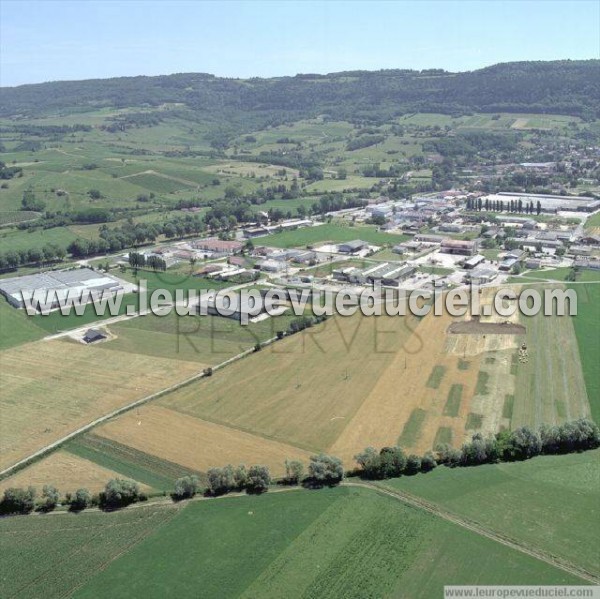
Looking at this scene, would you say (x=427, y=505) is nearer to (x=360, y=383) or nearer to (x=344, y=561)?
(x=344, y=561)

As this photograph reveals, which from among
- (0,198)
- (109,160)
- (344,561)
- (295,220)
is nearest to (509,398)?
(344,561)

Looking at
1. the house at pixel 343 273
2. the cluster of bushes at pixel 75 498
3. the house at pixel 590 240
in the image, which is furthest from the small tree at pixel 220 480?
the house at pixel 590 240

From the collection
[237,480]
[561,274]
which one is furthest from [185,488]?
[561,274]

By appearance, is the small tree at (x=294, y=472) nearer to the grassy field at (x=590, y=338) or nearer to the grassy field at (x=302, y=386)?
the grassy field at (x=302, y=386)

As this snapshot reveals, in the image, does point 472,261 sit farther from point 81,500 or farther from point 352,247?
point 81,500

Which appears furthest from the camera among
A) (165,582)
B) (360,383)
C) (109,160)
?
(109,160)
